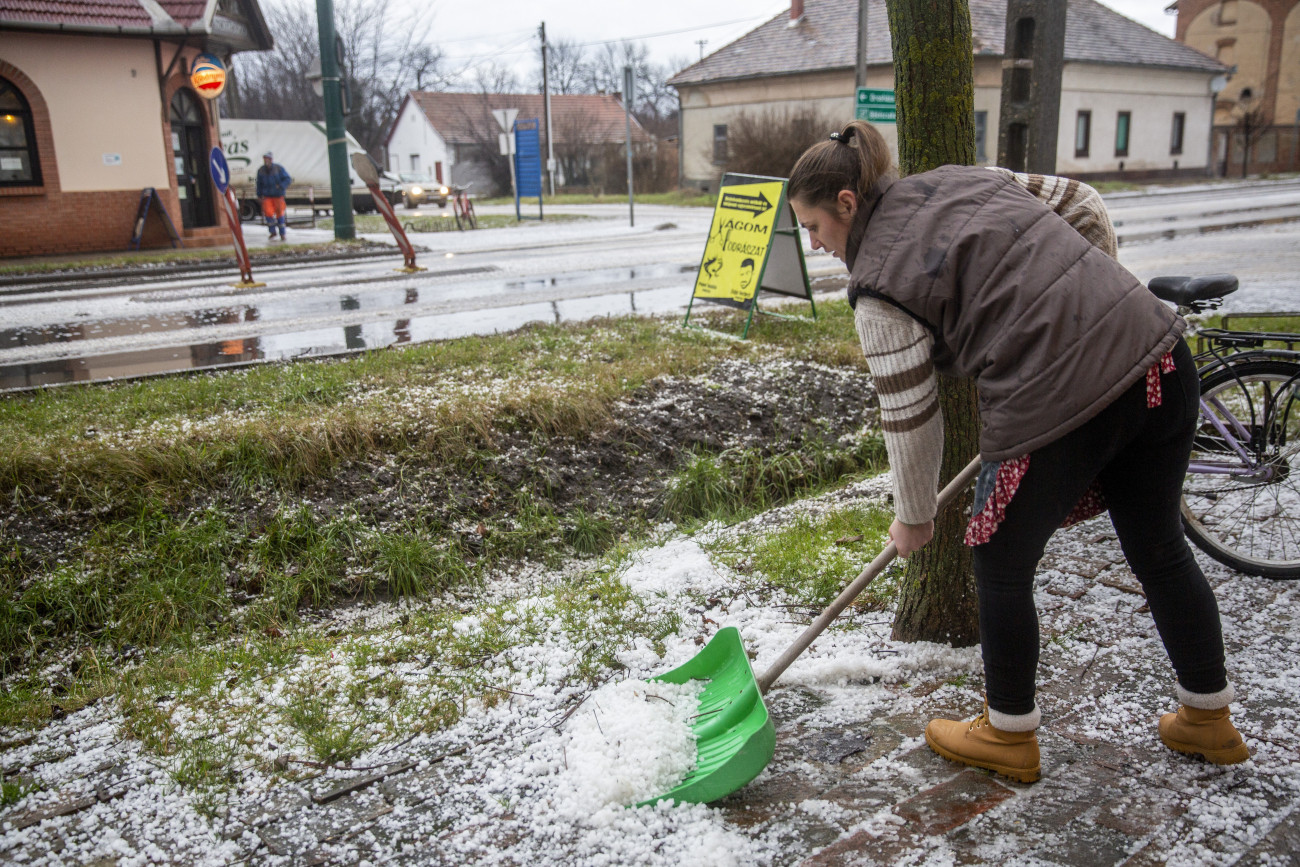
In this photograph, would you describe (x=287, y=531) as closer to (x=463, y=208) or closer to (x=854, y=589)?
(x=854, y=589)

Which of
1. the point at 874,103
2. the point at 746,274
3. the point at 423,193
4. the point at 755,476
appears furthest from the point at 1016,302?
the point at 423,193

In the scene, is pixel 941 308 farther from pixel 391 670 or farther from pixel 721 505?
pixel 721 505

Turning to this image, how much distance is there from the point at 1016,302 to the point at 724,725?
53.4 inches

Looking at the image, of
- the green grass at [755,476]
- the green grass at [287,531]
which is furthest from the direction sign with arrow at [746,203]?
the green grass at [755,476]

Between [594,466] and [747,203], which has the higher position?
[747,203]

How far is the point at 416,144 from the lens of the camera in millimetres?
55469

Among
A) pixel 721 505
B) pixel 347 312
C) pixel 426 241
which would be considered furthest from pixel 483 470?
pixel 426 241

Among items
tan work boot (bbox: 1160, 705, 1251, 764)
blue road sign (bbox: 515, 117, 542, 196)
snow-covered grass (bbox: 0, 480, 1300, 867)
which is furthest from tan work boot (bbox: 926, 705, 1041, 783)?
blue road sign (bbox: 515, 117, 542, 196)

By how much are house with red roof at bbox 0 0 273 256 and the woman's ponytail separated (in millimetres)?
16638

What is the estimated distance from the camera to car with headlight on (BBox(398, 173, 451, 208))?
32.4 metres

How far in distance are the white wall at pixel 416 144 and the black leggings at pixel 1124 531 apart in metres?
53.1

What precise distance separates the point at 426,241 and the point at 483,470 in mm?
14940

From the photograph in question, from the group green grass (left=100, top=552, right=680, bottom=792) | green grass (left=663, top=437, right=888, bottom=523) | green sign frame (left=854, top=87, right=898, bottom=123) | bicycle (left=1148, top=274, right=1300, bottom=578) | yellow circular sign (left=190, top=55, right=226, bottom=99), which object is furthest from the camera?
yellow circular sign (left=190, top=55, right=226, bottom=99)

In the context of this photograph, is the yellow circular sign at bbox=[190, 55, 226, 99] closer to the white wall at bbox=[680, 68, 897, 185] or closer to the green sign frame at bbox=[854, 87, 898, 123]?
the green sign frame at bbox=[854, 87, 898, 123]
